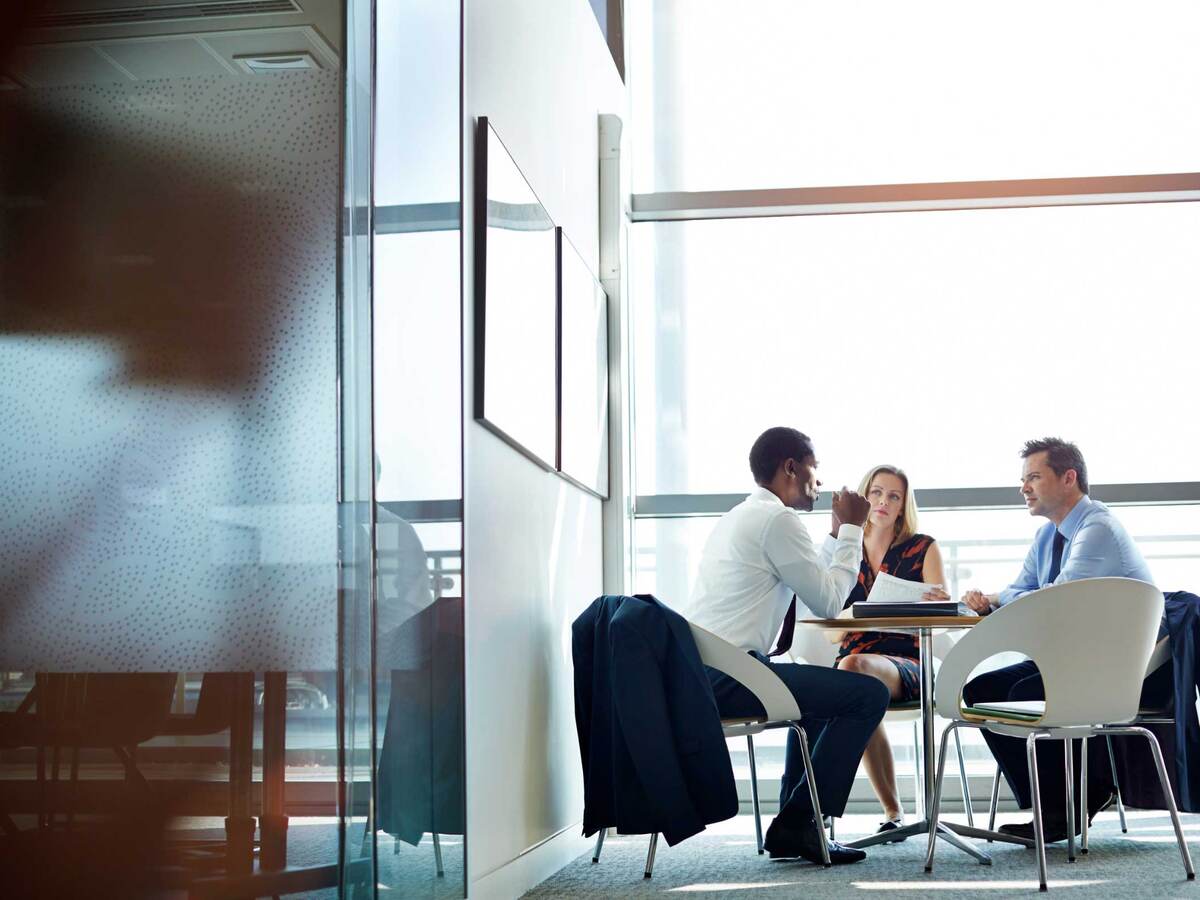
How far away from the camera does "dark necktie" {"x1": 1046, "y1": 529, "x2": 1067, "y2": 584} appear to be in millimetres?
4703

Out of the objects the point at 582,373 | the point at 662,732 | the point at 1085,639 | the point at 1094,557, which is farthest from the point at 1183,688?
the point at 582,373

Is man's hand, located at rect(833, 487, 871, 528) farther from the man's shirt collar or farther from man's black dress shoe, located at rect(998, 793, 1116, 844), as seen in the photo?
man's black dress shoe, located at rect(998, 793, 1116, 844)

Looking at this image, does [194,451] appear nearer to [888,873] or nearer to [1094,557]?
[888,873]

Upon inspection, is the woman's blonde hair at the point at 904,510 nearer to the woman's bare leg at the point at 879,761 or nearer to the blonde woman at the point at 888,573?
the blonde woman at the point at 888,573

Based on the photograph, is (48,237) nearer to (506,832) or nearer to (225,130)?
(225,130)

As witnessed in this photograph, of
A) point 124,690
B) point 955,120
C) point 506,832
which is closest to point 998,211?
point 955,120

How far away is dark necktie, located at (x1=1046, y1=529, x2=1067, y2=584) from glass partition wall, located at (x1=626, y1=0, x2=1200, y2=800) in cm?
83

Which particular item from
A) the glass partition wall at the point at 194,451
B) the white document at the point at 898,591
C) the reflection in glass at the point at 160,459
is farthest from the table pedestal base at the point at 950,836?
the reflection in glass at the point at 160,459

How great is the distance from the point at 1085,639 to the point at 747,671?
35.7 inches

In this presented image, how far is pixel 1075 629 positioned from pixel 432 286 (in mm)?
1909

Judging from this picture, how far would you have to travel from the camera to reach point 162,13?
1.89 metres

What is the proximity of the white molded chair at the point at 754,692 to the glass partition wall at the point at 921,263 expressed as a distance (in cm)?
185

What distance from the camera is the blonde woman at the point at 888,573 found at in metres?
4.45

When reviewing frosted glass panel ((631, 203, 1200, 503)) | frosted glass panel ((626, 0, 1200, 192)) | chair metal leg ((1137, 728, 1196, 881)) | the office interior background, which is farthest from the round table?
frosted glass panel ((626, 0, 1200, 192))
